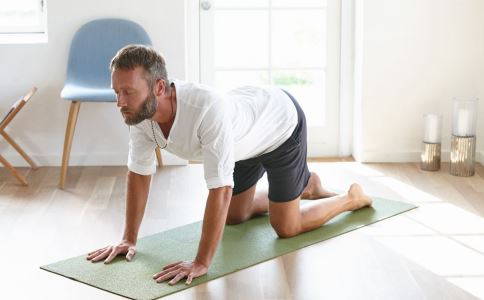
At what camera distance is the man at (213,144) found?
3.34 m

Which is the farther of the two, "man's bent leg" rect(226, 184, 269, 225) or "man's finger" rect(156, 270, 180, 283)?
"man's bent leg" rect(226, 184, 269, 225)

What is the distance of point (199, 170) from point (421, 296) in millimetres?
2285

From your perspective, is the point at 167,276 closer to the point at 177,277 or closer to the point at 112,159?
the point at 177,277

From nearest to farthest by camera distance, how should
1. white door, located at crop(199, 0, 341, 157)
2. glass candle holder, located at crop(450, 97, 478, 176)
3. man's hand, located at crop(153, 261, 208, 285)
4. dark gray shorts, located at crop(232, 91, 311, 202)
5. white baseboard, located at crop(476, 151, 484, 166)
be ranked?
man's hand, located at crop(153, 261, 208, 285)
dark gray shorts, located at crop(232, 91, 311, 202)
glass candle holder, located at crop(450, 97, 478, 176)
white baseboard, located at crop(476, 151, 484, 166)
white door, located at crop(199, 0, 341, 157)

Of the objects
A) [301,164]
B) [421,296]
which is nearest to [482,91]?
[301,164]

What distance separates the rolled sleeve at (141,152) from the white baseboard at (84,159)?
191 centimetres

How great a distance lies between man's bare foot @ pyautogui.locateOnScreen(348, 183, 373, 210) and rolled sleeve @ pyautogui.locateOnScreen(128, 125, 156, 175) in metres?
1.14

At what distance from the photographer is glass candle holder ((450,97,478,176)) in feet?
17.1

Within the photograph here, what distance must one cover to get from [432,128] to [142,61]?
2574 mm

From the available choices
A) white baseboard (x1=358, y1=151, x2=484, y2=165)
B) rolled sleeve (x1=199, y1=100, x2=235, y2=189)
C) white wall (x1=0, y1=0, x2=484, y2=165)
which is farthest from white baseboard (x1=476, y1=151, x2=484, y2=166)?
rolled sleeve (x1=199, y1=100, x2=235, y2=189)

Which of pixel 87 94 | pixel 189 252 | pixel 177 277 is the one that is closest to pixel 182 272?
pixel 177 277

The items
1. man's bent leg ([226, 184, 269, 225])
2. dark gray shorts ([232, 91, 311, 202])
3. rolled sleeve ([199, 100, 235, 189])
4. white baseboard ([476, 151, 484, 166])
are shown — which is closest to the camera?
rolled sleeve ([199, 100, 235, 189])

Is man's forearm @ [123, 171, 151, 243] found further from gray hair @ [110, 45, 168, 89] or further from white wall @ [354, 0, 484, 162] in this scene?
white wall @ [354, 0, 484, 162]

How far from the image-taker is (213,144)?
11.1 ft
